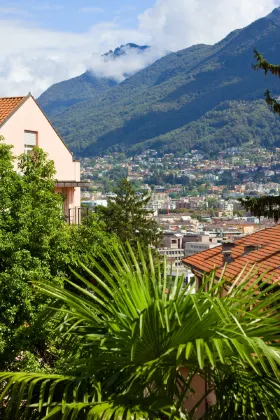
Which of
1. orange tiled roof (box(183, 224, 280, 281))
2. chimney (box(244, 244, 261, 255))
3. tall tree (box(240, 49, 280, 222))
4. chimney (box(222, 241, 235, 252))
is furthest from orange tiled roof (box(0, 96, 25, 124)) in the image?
chimney (box(244, 244, 261, 255))

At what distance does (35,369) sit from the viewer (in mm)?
10633

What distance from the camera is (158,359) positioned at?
5.52 m

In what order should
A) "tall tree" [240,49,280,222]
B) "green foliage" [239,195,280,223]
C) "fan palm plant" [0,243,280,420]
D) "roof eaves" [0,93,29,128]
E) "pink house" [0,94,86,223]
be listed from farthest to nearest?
"pink house" [0,94,86,223], "roof eaves" [0,93,29,128], "green foliage" [239,195,280,223], "tall tree" [240,49,280,222], "fan palm plant" [0,243,280,420]

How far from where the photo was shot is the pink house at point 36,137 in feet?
70.6

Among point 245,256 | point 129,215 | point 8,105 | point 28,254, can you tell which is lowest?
point 129,215

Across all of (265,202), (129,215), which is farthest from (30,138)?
(129,215)

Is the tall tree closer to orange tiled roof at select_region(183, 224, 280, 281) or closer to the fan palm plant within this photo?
orange tiled roof at select_region(183, 224, 280, 281)

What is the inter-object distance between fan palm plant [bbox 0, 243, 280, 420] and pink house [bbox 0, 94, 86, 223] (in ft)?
49.7

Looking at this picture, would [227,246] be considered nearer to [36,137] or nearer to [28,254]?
[36,137]

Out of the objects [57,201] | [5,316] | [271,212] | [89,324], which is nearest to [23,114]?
[271,212]

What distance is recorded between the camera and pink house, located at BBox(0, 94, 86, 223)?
21.5 m

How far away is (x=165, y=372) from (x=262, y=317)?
0.86 meters

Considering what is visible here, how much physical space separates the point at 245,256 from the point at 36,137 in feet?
24.8

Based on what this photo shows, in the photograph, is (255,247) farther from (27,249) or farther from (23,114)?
(27,249)
